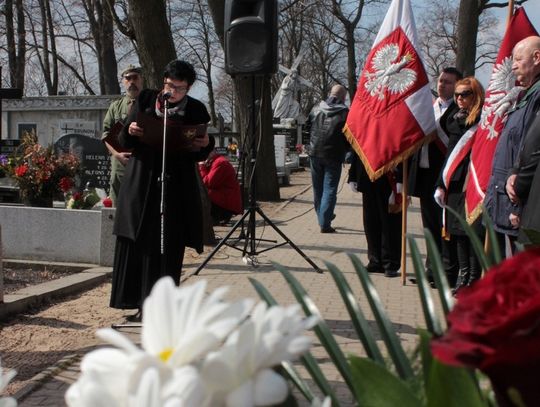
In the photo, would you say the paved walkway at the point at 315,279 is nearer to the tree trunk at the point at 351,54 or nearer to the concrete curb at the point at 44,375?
the concrete curb at the point at 44,375

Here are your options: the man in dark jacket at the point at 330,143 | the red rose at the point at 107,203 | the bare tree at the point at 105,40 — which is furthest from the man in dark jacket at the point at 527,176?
the bare tree at the point at 105,40

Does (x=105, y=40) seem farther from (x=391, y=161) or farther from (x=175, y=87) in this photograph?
(x=175, y=87)

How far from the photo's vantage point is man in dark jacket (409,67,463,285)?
678 centimetres

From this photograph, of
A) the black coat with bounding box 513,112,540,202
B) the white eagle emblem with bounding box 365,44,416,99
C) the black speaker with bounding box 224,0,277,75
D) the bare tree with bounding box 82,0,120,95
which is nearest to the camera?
the black coat with bounding box 513,112,540,202

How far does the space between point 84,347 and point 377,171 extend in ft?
11.0

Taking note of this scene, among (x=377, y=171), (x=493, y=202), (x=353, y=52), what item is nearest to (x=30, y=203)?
(x=377, y=171)

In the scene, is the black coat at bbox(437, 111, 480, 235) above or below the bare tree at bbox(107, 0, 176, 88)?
below

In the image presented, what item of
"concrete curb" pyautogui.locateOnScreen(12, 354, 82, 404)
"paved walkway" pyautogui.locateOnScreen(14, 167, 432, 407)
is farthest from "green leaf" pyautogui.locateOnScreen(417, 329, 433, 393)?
"concrete curb" pyautogui.locateOnScreen(12, 354, 82, 404)

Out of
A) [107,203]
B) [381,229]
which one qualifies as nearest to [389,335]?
[381,229]

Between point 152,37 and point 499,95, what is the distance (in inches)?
194

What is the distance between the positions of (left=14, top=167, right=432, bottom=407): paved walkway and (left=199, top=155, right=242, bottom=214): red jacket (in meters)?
0.44

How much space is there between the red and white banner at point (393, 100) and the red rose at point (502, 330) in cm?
637

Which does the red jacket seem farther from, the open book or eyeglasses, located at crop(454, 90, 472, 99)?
the open book

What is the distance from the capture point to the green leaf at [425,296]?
3.77 ft
